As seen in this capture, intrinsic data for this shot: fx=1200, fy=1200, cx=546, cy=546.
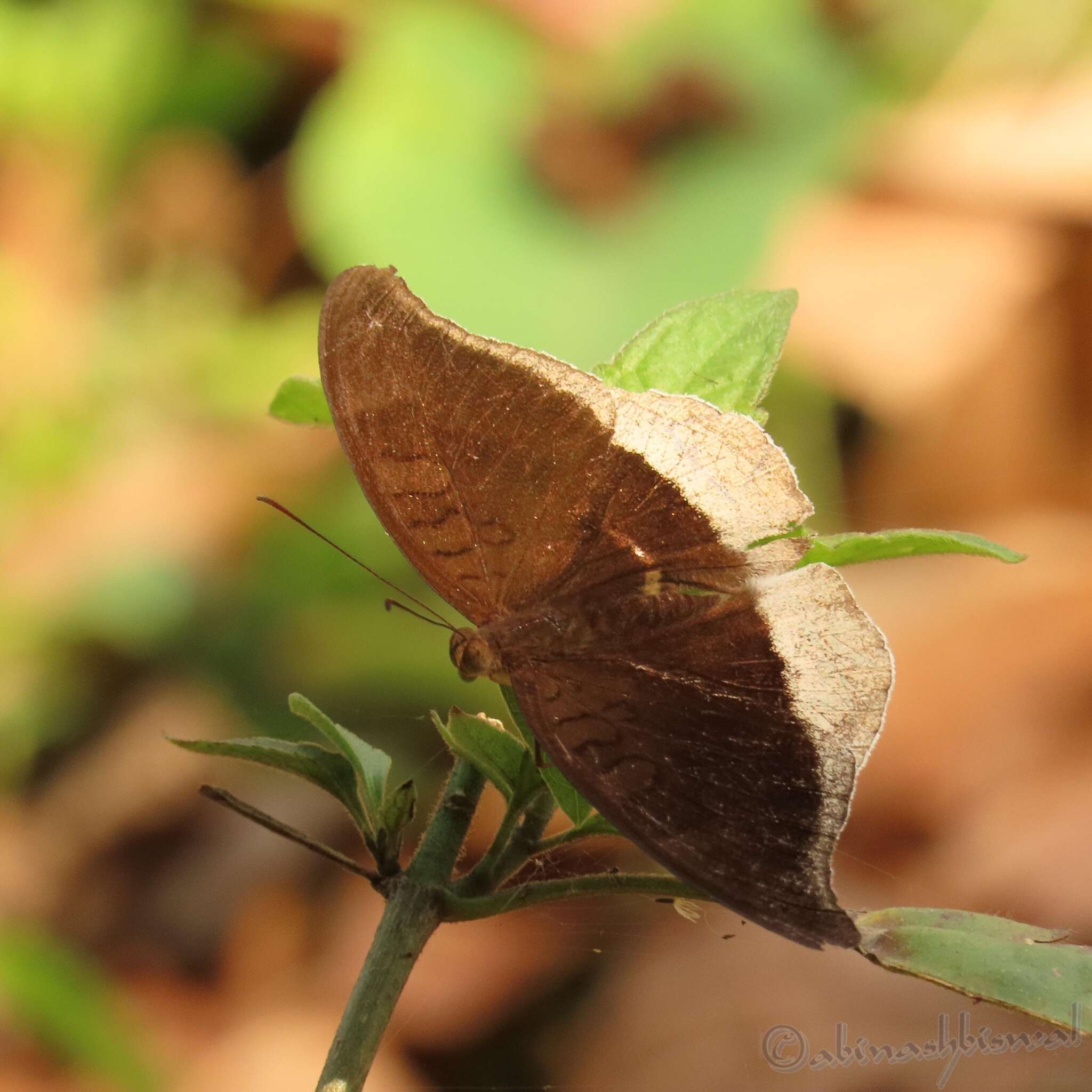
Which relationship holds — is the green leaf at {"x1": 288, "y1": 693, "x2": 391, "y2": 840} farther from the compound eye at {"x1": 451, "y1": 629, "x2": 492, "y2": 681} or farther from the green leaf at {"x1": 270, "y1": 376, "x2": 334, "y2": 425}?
the green leaf at {"x1": 270, "y1": 376, "x2": 334, "y2": 425}

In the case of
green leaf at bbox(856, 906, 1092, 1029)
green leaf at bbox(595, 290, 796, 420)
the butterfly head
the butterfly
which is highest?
green leaf at bbox(595, 290, 796, 420)

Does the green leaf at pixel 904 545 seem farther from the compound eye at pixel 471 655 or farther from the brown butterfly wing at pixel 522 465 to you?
the compound eye at pixel 471 655

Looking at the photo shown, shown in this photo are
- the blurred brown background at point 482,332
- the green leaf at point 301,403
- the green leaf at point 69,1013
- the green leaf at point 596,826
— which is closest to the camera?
the green leaf at point 596,826

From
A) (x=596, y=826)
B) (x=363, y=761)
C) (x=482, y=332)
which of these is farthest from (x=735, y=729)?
(x=482, y=332)

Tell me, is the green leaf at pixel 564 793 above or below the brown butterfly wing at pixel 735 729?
below

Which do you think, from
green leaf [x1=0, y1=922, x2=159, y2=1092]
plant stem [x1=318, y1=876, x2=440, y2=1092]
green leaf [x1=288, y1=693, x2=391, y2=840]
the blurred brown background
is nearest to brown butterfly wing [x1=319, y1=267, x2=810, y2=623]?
green leaf [x1=288, y1=693, x2=391, y2=840]

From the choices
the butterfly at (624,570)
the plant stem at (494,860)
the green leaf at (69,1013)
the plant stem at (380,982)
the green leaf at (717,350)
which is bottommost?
the green leaf at (69,1013)

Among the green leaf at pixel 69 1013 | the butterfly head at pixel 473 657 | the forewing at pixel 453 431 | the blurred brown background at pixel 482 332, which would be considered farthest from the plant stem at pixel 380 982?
the green leaf at pixel 69 1013
